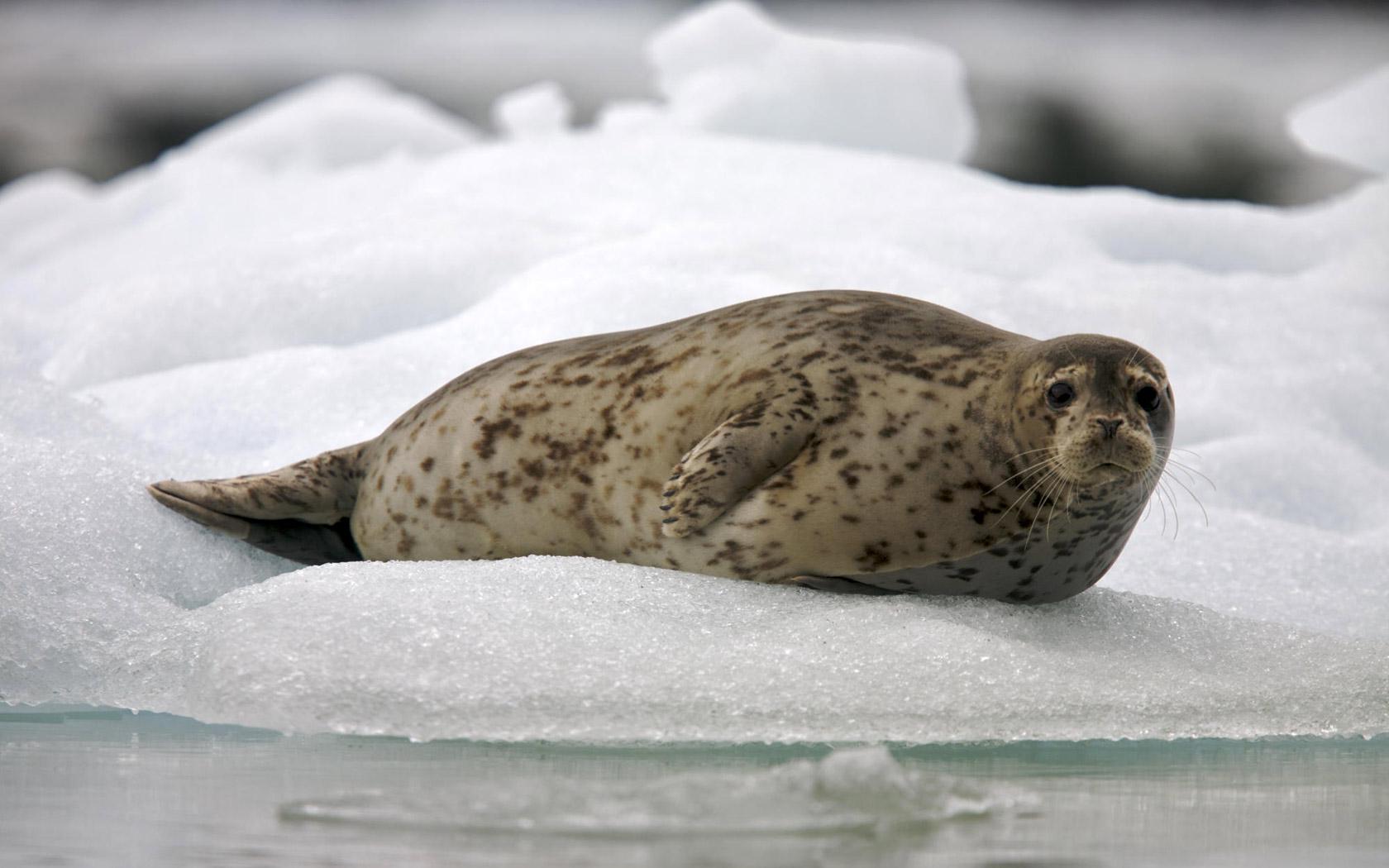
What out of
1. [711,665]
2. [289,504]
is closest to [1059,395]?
[711,665]

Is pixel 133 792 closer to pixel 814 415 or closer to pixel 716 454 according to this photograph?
pixel 716 454

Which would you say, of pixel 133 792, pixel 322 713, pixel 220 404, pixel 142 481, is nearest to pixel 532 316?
pixel 220 404

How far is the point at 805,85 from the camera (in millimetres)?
7680

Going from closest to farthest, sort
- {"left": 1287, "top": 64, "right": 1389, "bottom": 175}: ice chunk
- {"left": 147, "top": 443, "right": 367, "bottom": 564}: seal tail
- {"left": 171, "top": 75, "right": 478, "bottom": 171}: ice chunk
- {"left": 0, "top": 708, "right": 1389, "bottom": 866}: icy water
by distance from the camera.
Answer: {"left": 0, "top": 708, "right": 1389, "bottom": 866}: icy water, {"left": 147, "top": 443, "right": 367, "bottom": 564}: seal tail, {"left": 1287, "top": 64, "right": 1389, "bottom": 175}: ice chunk, {"left": 171, "top": 75, "right": 478, "bottom": 171}: ice chunk

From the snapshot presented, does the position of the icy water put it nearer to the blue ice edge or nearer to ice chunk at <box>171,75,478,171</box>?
the blue ice edge

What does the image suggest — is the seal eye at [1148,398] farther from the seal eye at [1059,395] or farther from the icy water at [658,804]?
the icy water at [658,804]

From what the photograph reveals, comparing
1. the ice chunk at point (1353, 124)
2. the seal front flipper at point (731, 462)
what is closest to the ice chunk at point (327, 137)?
the ice chunk at point (1353, 124)

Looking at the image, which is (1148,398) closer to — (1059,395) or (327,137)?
(1059,395)

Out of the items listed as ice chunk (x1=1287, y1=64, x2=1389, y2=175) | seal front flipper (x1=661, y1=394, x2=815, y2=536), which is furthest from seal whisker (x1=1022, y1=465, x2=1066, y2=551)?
ice chunk (x1=1287, y1=64, x2=1389, y2=175)

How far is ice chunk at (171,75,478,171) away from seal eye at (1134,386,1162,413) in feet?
23.5

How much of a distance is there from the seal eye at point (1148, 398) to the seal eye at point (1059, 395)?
4.5 inches

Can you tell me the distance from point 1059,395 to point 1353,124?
539 centimetres

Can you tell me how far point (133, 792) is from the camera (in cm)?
182

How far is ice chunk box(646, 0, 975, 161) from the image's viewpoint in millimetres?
7711
